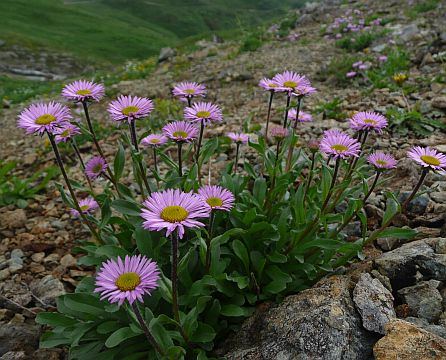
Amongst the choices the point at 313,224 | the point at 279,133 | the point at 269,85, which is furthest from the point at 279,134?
the point at 313,224

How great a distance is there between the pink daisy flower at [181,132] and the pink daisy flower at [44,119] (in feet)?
2.37

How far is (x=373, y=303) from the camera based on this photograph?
2.52 m

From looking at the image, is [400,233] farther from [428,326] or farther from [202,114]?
[202,114]

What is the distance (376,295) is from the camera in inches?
→ 102

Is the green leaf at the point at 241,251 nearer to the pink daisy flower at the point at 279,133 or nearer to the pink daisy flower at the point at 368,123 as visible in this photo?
the pink daisy flower at the point at 279,133

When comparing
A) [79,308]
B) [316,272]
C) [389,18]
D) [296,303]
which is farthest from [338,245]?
[389,18]

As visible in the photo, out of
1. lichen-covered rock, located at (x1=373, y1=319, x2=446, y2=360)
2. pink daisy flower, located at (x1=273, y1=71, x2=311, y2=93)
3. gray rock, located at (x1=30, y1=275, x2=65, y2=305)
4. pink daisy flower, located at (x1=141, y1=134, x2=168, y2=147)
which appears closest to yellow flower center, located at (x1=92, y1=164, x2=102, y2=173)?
pink daisy flower, located at (x1=141, y1=134, x2=168, y2=147)

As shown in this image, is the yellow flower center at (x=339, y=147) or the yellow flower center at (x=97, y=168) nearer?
the yellow flower center at (x=339, y=147)

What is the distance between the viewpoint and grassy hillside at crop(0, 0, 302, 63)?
58.8m

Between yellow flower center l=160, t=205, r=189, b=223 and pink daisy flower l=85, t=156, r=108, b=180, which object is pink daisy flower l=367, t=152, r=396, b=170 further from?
pink daisy flower l=85, t=156, r=108, b=180

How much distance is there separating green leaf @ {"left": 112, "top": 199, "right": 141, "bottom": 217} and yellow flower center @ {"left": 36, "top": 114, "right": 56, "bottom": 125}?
28.2 inches

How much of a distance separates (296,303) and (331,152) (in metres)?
1.06

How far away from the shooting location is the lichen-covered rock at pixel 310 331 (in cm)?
237

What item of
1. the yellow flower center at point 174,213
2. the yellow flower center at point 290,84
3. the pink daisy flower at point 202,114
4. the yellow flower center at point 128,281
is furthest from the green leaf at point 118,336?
the yellow flower center at point 290,84
